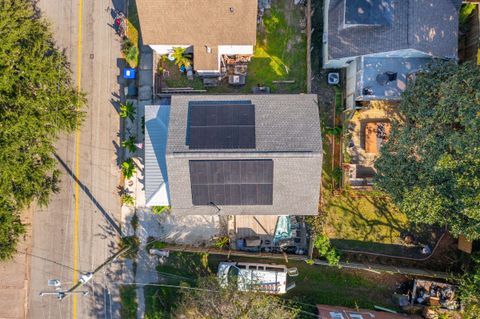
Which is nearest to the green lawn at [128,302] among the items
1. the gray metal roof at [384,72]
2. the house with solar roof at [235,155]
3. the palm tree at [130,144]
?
the house with solar roof at [235,155]

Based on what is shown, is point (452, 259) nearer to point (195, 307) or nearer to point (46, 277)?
point (195, 307)

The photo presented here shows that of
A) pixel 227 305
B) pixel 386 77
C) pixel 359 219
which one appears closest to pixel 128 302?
pixel 227 305

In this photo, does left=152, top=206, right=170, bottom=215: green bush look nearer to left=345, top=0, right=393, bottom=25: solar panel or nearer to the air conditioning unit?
the air conditioning unit

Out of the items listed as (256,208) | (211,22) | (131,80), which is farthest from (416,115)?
(131,80)

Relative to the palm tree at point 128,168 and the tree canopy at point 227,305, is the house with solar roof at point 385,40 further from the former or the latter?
the palm tree at point 128,168

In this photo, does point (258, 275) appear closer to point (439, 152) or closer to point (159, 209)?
point (159, 209)

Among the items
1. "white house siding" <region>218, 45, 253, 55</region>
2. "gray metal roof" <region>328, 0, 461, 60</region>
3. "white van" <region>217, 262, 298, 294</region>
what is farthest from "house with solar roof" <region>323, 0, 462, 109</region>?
"white van" <region>217, 262, 298, 294</region>
